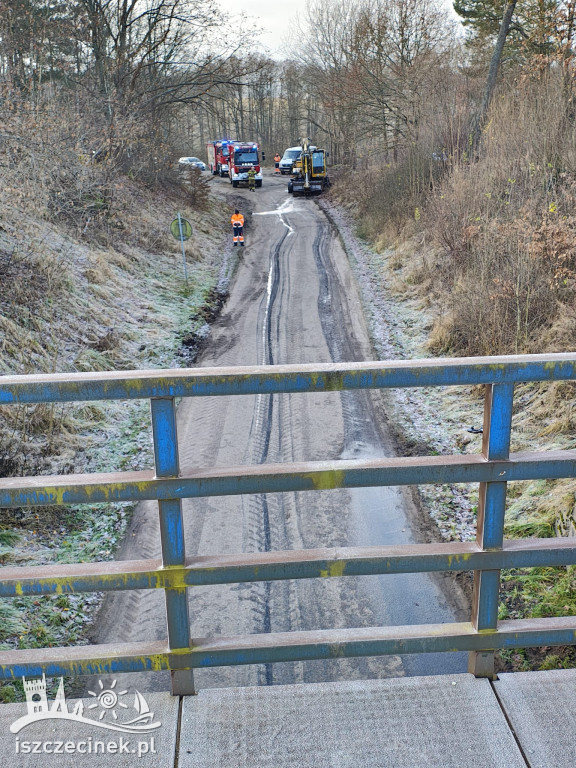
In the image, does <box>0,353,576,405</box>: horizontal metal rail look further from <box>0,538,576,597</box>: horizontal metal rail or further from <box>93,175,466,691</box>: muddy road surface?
<box>93,175,466,691</box>: muddy road surface

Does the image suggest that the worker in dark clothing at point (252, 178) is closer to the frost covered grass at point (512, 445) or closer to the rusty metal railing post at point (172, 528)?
the frost covered grass at point (512, 445)

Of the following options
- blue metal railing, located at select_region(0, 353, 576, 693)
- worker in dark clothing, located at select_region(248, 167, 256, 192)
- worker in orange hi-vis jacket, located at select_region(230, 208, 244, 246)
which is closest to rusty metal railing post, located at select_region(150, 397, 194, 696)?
blue metal railing, located at select_region(0, 353, 576, 693)

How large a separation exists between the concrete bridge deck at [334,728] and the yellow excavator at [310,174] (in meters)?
33.2

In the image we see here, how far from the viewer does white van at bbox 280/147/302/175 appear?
142 ft

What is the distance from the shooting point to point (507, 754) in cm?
216

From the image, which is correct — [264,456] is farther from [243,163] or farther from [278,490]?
[243,163]

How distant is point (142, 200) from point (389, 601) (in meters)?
19.1

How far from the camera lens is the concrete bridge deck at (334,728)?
217 cm

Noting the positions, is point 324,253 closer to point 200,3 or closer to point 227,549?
point 200,3

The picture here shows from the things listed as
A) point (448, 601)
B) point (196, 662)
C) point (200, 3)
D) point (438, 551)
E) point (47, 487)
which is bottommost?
point (448, 601)

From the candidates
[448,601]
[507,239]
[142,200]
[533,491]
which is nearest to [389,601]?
[448,601]

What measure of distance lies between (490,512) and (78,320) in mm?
10611

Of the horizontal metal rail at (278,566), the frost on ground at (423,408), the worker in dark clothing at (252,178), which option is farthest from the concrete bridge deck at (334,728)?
the worker in dark clothing at (252,178)

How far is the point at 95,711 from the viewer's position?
240 cm
